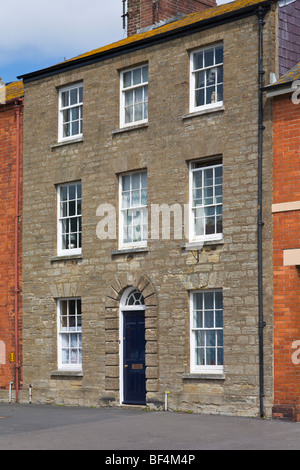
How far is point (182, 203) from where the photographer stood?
1986cm

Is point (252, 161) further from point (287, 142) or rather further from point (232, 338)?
point (232, 338)

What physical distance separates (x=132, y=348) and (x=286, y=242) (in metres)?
5.16

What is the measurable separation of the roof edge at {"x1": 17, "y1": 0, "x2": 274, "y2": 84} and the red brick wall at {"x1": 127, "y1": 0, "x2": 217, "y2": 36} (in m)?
3.58

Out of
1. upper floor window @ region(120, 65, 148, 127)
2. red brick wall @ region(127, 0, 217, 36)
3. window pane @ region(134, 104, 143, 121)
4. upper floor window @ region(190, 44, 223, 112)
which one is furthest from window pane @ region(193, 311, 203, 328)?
red brick wall @ region(127, 0, 217, 36)

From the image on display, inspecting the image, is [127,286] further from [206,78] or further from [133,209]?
[206,78]

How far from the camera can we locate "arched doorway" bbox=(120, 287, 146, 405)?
20594mm

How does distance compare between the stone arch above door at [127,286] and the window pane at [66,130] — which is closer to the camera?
the stone arch above door at [127,286]

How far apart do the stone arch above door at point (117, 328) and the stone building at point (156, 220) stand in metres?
0.04

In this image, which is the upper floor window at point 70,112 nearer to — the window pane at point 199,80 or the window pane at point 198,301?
the window pane at point 199,80

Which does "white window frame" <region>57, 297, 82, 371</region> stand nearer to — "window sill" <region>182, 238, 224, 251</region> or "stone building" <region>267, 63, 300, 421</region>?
"window sill" <region>182, 238, 224, 251</region>

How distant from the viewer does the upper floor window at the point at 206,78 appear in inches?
776

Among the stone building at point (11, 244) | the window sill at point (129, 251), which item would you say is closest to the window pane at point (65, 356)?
the stone building at point (11, 244)
